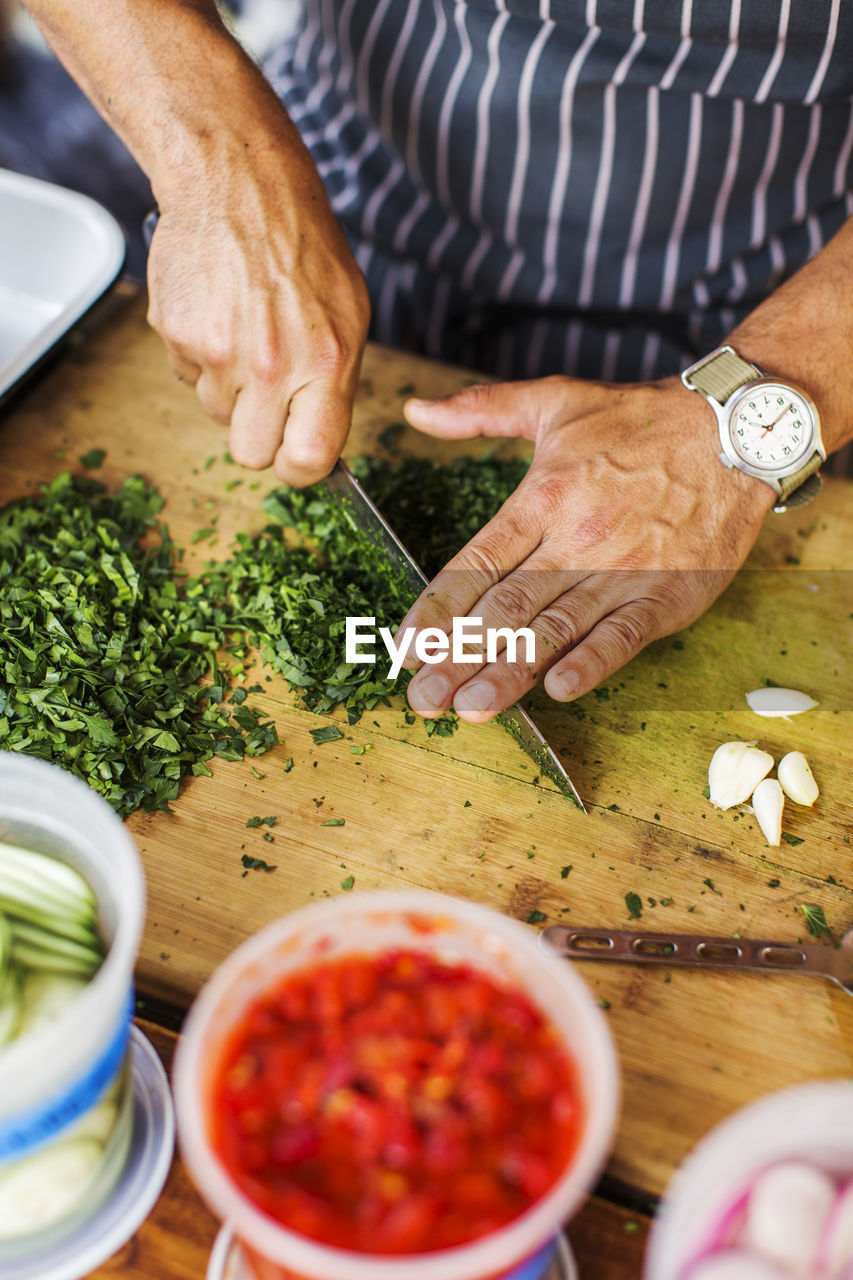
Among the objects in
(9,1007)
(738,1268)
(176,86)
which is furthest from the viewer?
(176,86)

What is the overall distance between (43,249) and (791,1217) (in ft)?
6.68

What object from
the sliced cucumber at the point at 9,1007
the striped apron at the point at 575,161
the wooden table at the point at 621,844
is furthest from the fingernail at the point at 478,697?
the striped apron at the point at 575,161

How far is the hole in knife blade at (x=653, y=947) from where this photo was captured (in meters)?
1.12

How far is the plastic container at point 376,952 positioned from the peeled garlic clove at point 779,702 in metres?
0.79

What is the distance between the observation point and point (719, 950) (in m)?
1.17

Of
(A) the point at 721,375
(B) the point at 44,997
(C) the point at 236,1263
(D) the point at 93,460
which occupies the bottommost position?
(C) the point at 236,1263

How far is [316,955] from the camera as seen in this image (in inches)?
31.5

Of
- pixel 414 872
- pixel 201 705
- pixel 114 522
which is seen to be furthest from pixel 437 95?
pixel 414 872

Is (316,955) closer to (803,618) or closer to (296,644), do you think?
(296,644)

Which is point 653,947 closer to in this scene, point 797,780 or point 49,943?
point 797,780

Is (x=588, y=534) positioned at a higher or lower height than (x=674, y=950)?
higher

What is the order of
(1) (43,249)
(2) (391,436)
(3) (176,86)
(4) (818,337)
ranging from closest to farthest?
(3) (176,86)
(4) (818,337)
(2) (391,436)
(1) (43,249)

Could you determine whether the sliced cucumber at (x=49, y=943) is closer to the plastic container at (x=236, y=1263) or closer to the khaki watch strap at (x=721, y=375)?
the plastic container at (x=236, y=1263)
